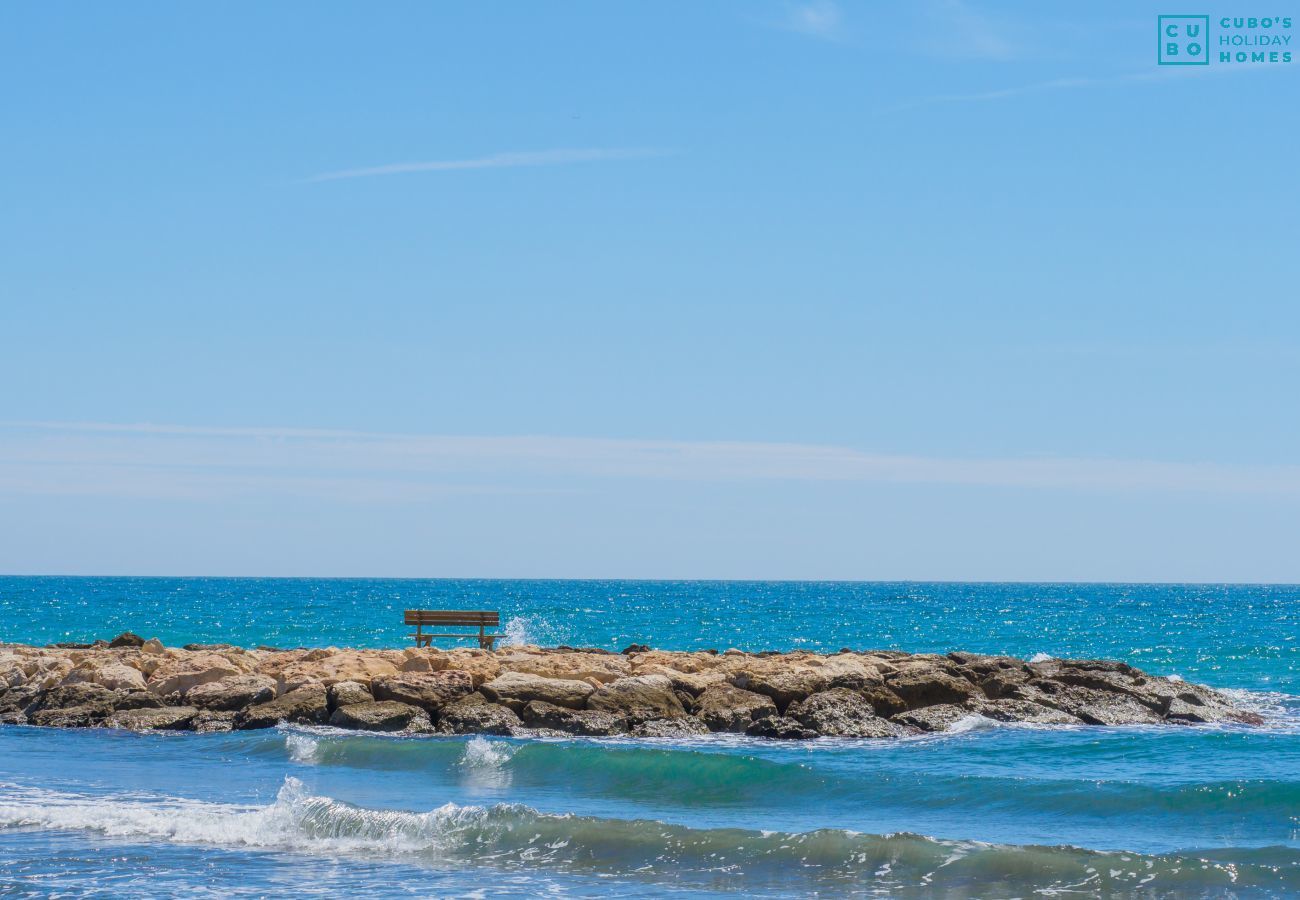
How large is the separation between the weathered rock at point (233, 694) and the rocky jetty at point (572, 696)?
0.02m

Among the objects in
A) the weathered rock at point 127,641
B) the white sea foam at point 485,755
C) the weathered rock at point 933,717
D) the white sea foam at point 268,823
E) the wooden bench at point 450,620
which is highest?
the wooden bench at point 450,620

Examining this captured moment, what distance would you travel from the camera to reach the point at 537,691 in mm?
20578

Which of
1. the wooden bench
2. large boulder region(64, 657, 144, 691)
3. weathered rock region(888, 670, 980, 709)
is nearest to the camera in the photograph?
weathered rock region(888, 670, 980, 709)

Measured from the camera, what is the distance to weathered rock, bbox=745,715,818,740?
64.1 feet

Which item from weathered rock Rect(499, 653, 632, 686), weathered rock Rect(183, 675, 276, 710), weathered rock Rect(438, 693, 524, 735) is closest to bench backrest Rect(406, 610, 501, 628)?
weathered rock Rect(499, 653, 632, 686)

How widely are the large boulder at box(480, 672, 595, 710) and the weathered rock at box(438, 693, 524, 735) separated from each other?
1.03 feet

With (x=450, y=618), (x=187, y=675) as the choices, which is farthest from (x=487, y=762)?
(x=450, y=618)

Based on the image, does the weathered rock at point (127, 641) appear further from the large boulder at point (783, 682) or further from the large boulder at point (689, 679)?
the large boulder at point (783, 682)

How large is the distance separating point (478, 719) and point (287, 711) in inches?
112

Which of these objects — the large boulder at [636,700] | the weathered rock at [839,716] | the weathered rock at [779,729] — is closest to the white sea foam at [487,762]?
the large boulder at [636,700]

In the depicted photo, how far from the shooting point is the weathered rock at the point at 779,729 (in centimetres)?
1953

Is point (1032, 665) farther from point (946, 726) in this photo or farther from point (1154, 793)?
point (1154, 793)

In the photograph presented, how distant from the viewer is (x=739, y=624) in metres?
68.6

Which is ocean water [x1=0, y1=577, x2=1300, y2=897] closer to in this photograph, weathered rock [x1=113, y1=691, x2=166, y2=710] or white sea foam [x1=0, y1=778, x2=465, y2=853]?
white sea foam [x1=0, y1=778, x2=465, y2=853]
